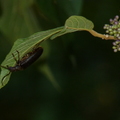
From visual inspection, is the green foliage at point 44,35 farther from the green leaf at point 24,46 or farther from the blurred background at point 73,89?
the blurred background at point 73,89

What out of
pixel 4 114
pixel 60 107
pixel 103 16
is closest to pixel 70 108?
pixel 60 107

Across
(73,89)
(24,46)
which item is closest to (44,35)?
(24,46)

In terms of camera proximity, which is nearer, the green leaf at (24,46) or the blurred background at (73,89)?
the green leaf at (24,46)

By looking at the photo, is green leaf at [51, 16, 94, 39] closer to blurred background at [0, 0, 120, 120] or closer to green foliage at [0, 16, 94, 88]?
green foliage at [0, 16, 94, 88]

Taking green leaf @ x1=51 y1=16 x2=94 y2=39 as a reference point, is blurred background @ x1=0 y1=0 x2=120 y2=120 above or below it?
below

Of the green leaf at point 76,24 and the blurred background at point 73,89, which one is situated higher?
the green leaf at point 76,24

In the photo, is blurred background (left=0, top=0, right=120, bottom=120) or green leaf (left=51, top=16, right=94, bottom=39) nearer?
green leaf (left=51, top=16, right=94, bottom=39)

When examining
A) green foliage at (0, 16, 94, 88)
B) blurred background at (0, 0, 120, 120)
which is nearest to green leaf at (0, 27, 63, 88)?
green foliage at (0, 16, 94, 88)

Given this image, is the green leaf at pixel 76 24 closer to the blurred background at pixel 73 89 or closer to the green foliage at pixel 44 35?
the green foliage at pixel 44 35

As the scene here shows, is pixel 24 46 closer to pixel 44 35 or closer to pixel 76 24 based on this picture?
pixel 44 35

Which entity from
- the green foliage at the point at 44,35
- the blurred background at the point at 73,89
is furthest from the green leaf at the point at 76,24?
the blurred background at the point at 73,89

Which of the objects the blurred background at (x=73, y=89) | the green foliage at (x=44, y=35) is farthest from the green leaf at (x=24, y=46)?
the blurred background at (x=73, y=89)
